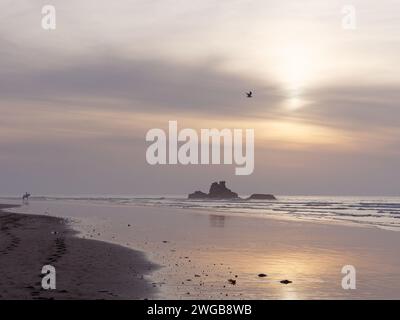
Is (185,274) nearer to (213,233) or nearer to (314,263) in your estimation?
(314,263)

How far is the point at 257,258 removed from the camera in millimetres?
25359

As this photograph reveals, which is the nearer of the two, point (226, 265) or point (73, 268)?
point (73, 268)

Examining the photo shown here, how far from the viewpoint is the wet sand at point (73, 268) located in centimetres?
1631

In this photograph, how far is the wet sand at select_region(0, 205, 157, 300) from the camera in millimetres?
16312

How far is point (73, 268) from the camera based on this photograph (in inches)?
832

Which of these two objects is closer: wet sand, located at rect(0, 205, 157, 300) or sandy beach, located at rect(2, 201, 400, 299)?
wet sand, located at rect(0, 205, 157, 300)

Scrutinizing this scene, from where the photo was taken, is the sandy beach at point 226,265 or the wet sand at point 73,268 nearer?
the wet sand at point 73,268

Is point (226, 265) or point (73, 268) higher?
point (226, 265)
